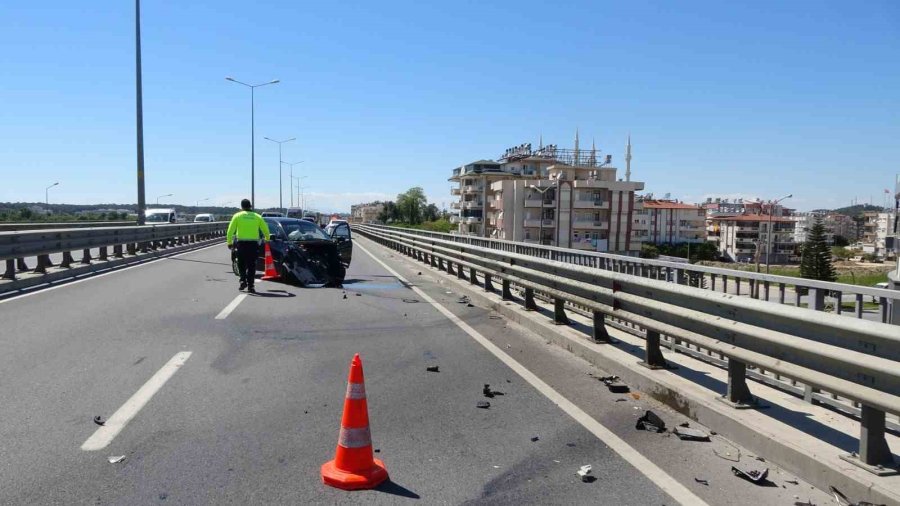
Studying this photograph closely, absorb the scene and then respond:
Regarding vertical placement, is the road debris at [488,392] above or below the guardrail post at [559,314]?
below

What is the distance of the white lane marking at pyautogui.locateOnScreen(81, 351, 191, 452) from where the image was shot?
5.12m

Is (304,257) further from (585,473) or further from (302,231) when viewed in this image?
(585,473)

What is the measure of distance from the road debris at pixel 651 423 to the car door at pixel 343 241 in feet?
51.8

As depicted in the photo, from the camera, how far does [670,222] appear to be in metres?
142

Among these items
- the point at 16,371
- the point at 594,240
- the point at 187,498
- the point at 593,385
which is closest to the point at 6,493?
the point at 187,498

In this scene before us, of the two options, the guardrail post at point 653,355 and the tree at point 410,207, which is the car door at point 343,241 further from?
the tree at point 410,207

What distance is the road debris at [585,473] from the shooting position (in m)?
4.54

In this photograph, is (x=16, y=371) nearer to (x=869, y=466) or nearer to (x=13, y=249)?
(x=869, y=466)

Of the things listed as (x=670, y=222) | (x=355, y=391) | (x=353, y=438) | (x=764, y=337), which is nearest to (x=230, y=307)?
(x=355, y=391)

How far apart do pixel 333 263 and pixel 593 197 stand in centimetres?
8310

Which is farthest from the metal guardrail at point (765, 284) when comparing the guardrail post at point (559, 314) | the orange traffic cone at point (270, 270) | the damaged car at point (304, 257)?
the orange traffic cone at point (270, 270)

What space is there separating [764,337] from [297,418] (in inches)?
140

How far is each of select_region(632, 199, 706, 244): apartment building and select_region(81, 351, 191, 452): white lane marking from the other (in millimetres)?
133222

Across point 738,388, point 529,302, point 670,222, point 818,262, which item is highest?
point 738,388
